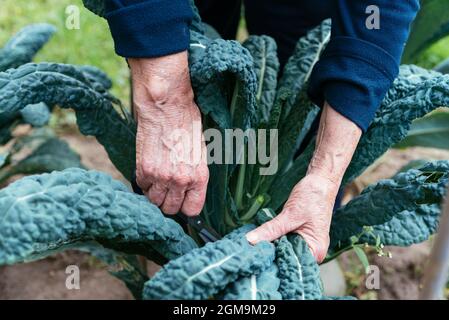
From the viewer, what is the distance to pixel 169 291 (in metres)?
0.98

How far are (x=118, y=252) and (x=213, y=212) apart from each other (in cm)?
26

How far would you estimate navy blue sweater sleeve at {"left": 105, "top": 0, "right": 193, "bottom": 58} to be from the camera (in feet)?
3.61

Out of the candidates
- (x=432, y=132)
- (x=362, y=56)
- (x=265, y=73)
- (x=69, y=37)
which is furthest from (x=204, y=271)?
(x=69, y=37)

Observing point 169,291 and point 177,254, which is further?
point 177,254

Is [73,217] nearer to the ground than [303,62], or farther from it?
nearer to the ground

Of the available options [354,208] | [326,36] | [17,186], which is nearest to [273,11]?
[326,36]

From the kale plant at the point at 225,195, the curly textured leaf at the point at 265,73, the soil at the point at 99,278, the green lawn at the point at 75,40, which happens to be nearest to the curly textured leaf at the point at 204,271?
the kale plant at the point at 225,195

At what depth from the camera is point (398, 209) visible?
1.27 metres

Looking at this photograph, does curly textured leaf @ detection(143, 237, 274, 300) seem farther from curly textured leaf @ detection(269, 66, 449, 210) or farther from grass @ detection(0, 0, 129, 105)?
A: grass @ detection(0, 0, 129, 105)

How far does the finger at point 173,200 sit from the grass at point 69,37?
140 cm

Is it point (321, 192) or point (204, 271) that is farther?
point (321, 192)

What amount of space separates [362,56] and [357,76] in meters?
0.04

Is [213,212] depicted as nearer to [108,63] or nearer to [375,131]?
[375,131]

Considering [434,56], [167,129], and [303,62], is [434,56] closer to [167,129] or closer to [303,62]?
[303,62]
